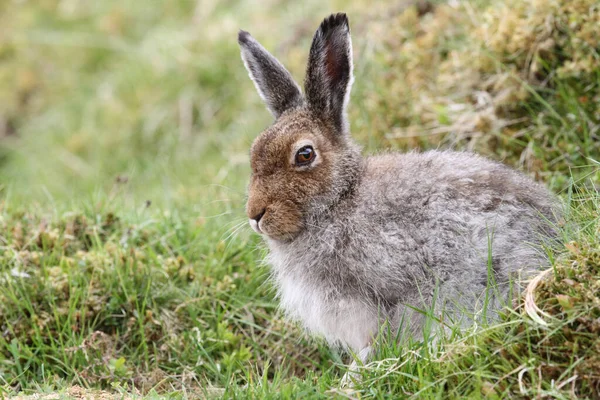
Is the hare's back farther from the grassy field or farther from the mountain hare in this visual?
the grassy field

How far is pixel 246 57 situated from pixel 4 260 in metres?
2.25

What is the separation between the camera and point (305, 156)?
4828 mm

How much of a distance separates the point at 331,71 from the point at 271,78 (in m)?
0.50

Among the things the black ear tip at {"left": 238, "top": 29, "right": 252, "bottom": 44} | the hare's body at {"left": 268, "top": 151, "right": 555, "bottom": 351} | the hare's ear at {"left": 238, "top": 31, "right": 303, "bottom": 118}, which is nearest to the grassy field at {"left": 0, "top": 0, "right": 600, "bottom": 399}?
the hare's body at {"left": 268, "top": 151, "right": 555, "bottom": 351}

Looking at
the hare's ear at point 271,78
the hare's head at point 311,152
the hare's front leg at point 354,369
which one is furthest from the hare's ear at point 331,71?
the hare's front leg at point 354,369

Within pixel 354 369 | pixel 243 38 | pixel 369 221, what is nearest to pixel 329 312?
pixel 354 369

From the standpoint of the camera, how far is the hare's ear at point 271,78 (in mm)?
5258

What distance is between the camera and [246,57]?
537 centimetres

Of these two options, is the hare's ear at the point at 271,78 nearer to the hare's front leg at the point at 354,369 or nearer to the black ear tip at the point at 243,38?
the black ear tip at the point at 243,38

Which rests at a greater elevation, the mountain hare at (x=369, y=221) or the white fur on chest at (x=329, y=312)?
the mountain hare at (x=369, y=221)

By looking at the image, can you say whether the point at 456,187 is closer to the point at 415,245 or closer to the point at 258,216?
the point at 415,245

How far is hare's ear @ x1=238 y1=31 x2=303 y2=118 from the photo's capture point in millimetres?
5258

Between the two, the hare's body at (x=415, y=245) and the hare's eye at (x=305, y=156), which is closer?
the hare's body at (x=415, y=245)

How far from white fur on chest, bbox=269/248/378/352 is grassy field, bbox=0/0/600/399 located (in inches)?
11.6
